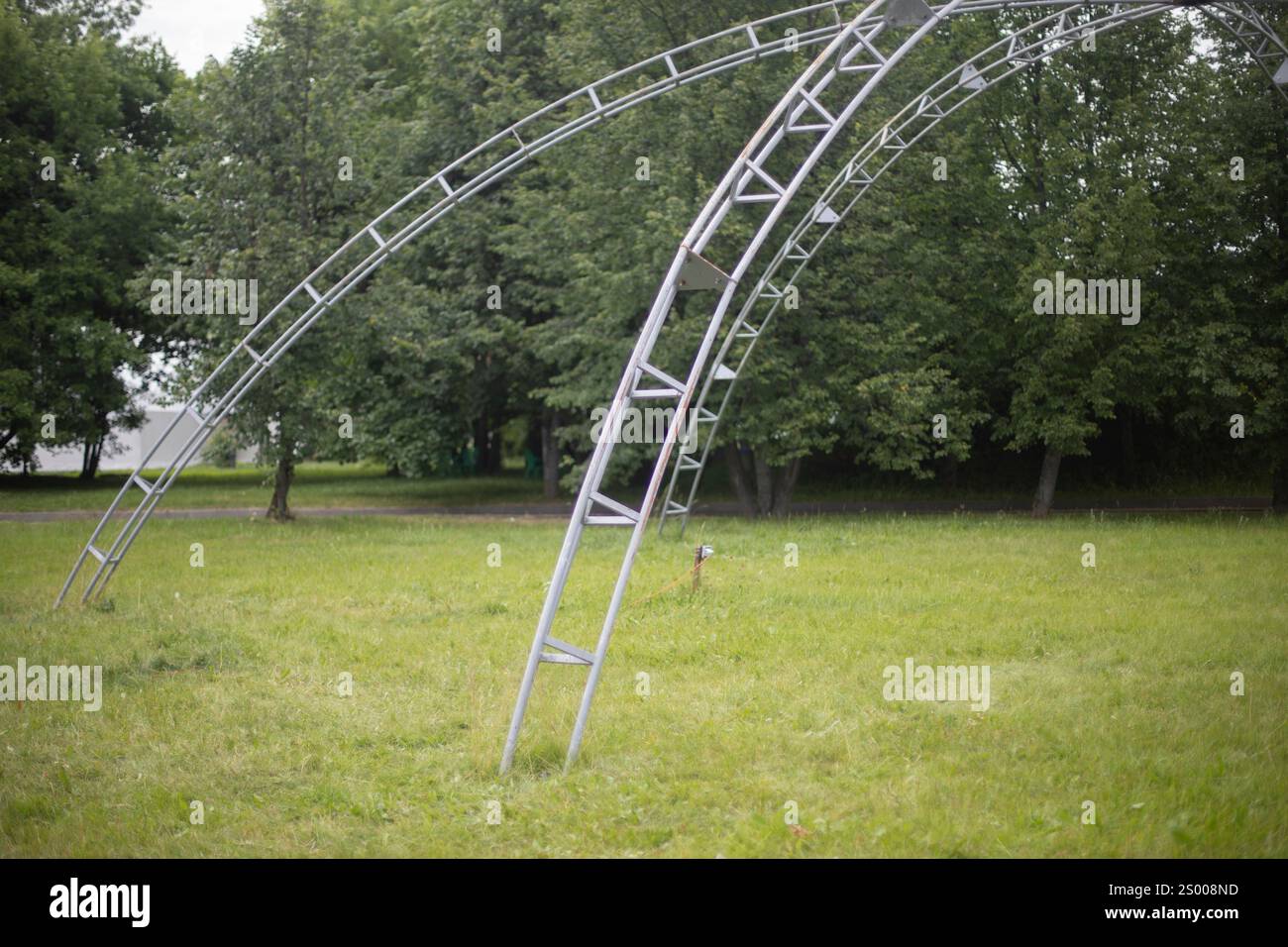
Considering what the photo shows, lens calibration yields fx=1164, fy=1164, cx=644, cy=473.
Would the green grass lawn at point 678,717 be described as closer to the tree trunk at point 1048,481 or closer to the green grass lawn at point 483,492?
the tree trunk at point 1048,481

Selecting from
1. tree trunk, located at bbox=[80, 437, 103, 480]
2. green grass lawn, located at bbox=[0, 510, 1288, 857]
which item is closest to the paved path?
green grass lawn, located at bbox=[0, 510, 1288, 857]

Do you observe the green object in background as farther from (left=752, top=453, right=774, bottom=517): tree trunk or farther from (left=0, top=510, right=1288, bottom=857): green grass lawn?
(left=0, top=510, right=1288, bottom=857): green grass lawn

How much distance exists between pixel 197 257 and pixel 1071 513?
17735mm

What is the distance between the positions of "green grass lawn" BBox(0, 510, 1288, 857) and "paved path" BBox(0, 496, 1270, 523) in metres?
9.44

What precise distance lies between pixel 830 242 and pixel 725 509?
7010 mm

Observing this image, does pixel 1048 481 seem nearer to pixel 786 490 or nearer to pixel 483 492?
pixel 786 490

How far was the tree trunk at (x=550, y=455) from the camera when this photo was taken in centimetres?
3014

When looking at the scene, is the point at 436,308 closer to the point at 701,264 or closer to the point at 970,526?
the point at 970,526

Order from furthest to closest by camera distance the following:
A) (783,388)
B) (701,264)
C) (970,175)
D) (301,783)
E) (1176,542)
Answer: (970,175) < (783,388) < (1176,542) < (701,264) < (301,783)

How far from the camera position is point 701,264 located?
7.62 m

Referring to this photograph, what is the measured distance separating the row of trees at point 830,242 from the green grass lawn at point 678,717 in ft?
23.3

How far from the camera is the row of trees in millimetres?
21109

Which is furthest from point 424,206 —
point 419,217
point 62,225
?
point 419,217
